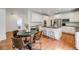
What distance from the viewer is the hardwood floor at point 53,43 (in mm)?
2328

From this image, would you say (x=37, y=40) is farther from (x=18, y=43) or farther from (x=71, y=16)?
(x=71, y=16)

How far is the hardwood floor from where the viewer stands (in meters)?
2.33

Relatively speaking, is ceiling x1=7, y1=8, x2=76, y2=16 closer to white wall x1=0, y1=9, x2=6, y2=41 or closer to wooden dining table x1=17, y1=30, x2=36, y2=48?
white wall x1=0, y1=9, x2=6, y2=41

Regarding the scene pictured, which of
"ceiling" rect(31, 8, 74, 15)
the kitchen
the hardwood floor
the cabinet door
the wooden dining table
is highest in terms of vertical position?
"ceiling" rect(31, 8, 74, 15)

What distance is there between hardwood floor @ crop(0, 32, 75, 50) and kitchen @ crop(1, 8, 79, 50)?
20 millimetres

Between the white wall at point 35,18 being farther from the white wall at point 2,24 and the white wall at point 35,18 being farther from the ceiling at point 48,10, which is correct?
the white wall at point 2,24

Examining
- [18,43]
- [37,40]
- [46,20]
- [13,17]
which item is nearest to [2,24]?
[13,17]

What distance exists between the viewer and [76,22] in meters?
2.33

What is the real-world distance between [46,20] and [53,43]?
1.62 feet

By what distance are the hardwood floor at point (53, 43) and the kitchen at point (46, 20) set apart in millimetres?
20

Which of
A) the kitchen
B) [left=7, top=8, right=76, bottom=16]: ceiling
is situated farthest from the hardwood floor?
[left=7, top=8, right=76, bottom=16]: ceiling

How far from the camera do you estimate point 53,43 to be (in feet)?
7.70
